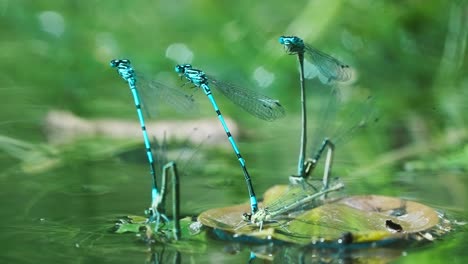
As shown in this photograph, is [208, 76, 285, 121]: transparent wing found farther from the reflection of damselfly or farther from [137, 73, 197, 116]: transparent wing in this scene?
[137, 73, 197, 116]: transparent wing

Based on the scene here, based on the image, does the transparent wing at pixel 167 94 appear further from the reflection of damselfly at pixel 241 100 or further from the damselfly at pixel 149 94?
the reflection of damselfly at pixel 241 100

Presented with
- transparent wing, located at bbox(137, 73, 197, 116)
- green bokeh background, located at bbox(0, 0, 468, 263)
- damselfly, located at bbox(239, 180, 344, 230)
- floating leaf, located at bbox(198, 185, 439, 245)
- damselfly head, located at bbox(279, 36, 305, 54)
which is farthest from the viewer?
A: green bokeh background, located at bbox(0, 0, 468, 263)

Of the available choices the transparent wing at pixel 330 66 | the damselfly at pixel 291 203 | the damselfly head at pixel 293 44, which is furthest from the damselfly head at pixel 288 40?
the damselfly at pixel 291 203

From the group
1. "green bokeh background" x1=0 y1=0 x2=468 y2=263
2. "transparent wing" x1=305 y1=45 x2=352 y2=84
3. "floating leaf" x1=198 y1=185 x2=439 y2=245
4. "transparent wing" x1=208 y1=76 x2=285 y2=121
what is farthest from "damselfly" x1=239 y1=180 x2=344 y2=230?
"transparent wing" x1=305 y1=45 x2=352 y2=84

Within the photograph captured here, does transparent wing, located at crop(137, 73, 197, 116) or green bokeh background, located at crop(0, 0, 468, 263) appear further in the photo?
green bokeh background, located at crop(0, 0, 468, 263)

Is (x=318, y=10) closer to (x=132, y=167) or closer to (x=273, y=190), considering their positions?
(x=132, y=167)

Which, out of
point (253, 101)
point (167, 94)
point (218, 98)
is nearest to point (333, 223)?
point (253, 101)

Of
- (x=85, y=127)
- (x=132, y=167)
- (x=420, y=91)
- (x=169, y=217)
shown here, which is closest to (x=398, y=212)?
(x=169, y=217)

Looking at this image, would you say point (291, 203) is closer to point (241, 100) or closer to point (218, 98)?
point (241, 100)
